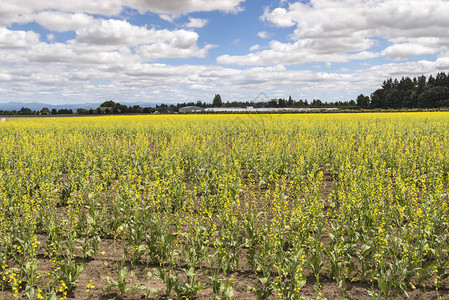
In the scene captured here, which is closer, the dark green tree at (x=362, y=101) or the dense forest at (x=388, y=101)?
the dense forest at (x=388, y=101)

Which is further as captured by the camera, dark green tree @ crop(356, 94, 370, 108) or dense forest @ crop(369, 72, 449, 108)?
dark green tree @ crop(356, 94, 370, 108)

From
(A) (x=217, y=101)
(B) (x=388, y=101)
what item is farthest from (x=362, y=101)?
(A) (x=217, y=101)

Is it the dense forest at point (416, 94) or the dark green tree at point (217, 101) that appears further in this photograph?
the dark green tree at point (217, 101)

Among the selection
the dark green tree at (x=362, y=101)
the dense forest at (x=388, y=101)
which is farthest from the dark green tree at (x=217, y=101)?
the dark green tree at (x=362, y=101)

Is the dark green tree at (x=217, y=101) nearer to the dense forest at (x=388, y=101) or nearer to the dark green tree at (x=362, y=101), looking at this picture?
the dense forest at (x=388, y=101)

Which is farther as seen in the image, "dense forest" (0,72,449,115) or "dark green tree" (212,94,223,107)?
"dark green tree" (212,94,223,107)

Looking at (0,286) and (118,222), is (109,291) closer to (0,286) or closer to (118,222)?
(0,286)

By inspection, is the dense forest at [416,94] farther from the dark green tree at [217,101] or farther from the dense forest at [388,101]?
the dark green tree at [217,101]

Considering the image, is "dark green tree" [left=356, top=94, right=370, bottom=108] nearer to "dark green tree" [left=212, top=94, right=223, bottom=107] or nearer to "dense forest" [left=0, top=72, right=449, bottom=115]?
"dense forest" [left=0, top=72, right=449, bottom=115]

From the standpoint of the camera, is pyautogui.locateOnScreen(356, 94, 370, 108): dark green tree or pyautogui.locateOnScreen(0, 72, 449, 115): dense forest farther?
pyautogui.locateOnScreen(356, 94, 370, 108): dark green tree

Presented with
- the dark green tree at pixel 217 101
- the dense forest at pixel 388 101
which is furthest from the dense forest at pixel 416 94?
the dark green tree at pixel 217 101

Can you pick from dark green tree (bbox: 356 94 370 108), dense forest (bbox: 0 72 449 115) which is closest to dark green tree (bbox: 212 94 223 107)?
dense forest (bbox: 0 72 449 115)

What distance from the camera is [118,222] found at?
28.0ft

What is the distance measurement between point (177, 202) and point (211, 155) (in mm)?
6066
